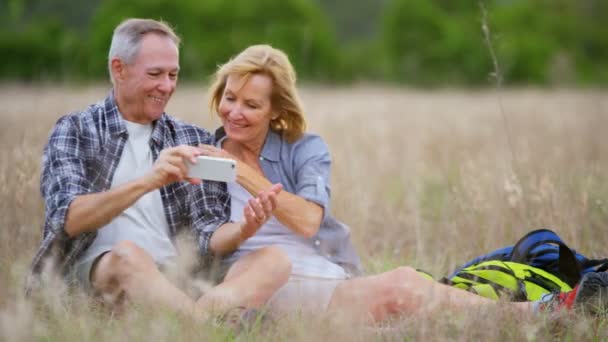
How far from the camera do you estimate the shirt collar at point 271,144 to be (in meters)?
3.78

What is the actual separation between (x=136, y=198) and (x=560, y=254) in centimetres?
197

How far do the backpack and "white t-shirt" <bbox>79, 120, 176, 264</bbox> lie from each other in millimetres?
1359

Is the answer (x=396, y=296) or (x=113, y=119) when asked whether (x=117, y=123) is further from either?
(x=396, y=296)

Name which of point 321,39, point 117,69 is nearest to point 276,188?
point 117,69

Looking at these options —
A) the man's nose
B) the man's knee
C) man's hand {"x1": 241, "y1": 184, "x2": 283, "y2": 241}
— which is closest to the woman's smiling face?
the man's nose

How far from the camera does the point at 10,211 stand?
420 cm

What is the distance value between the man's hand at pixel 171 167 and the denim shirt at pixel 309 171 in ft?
2.16

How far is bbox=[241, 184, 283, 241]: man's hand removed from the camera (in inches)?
127

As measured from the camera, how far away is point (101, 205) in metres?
3.17

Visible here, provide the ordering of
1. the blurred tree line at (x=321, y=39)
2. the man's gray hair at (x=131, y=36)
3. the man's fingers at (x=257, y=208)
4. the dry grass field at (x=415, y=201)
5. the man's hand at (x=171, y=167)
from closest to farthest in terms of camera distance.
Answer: the dry grass field at (x=415, y=201)
the man's hand at (x=171, y=167)
the man's fingers at (x=257, y=208)
the man's gray hair at (x=131, y=36)
the blurred tree line at (x=321, y=39)

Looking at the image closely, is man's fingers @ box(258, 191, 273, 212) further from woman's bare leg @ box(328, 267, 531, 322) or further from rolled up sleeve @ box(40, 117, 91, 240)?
rolled up sleeve @ box(40, 117, 91, 240)

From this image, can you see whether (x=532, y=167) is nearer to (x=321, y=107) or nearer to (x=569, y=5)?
(x=321, y=107)

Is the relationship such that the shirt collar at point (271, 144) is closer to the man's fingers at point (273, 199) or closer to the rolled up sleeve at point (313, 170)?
the rolled up sleeve at point (313, 170)

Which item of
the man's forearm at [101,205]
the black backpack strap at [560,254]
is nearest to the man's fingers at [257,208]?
the man's forearm at [101,205]
